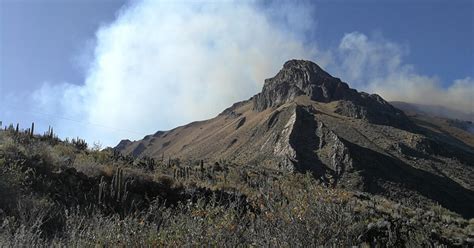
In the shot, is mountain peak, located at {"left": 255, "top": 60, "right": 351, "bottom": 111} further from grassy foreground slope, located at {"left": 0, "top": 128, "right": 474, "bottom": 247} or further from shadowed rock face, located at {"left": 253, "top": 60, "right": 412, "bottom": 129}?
grassy foreground slope, located at {"left": 0, "top": 128, "right": 474, "bottom": 247}

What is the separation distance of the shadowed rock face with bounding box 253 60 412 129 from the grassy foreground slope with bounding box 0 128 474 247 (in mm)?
116623

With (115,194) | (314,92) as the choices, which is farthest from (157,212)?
(314,92)

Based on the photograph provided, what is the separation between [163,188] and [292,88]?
150022 mm

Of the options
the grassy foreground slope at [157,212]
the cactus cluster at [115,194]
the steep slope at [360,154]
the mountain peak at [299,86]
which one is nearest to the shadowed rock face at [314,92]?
the mountain peak at [299,86]

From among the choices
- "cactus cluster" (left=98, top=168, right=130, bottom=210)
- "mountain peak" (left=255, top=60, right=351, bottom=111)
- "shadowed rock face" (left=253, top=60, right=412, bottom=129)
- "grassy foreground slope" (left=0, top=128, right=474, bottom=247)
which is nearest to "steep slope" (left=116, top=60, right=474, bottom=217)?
"shadowed rock face" (left=253, top=60, right=412, bottom=129)

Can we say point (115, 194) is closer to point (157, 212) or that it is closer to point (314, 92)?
point (157, 212)

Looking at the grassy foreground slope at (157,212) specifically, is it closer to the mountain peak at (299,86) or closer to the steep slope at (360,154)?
the steep slope at (360,154)

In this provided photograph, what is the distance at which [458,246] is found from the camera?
1798 cm

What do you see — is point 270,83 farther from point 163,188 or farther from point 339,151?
point 163,188

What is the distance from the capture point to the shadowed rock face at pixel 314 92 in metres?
144

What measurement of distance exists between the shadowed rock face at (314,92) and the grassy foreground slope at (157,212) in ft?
383

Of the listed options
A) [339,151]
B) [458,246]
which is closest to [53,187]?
[458,246]

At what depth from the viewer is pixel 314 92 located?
156375 mm

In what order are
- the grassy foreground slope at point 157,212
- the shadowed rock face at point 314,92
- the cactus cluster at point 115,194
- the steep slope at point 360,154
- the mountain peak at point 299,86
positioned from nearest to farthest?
the grassy foreground slope at point 157,212, the cactus cluster at point 115,194, the steep slope at point 360,154, the shadowed rock face at point 314,92, the mountain peak at point 299,86
